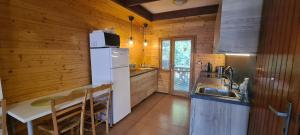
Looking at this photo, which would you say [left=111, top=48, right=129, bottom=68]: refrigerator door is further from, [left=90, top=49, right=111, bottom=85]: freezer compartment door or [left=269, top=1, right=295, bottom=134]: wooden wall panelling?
[left=269, top=1, right=295, bottom=134]: wooden wall panelling

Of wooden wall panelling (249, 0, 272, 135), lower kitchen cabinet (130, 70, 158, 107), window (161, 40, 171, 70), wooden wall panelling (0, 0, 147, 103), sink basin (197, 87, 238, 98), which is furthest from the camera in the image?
window (161, 40, 171, 70)

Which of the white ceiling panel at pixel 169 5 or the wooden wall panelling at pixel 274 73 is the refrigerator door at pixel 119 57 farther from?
the wooden wall panelling at pixel 274 73

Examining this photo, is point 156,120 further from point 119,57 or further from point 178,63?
point 178,63

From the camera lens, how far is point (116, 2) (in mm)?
2533

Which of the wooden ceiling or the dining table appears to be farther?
the wooden ceiling

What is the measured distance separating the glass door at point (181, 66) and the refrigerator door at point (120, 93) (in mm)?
2038

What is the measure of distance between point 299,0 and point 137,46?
3789 millimetres

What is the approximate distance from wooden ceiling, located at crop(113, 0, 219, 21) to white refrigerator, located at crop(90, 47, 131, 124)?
3.13 feet

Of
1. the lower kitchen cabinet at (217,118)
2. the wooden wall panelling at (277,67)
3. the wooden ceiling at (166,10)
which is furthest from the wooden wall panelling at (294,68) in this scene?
the wooden ceiling at (166,10)

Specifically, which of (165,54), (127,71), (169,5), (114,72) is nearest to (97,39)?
(114,72)

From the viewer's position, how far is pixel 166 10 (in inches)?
136

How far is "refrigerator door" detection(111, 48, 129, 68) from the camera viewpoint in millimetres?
2422

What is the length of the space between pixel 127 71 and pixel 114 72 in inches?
15.8

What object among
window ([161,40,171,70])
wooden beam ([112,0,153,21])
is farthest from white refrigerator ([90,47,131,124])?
window ([161,40,171,70])
